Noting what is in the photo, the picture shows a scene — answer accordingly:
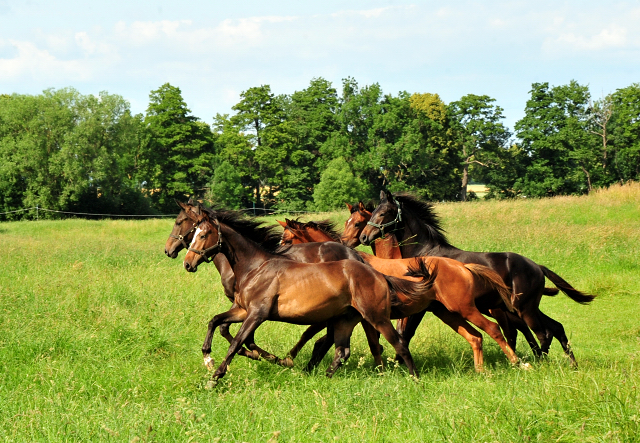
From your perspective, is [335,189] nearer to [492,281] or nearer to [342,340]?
[492,281]

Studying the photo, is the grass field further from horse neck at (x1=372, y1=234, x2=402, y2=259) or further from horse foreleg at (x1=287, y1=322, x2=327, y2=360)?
horse neck at (x1=372, y1=234, x2=402, y2=259)

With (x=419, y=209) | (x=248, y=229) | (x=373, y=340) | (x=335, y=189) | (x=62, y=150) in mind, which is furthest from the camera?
(x=335, y=189)

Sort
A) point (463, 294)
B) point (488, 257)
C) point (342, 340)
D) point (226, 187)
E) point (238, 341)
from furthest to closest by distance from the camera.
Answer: point (226, 187)
point (488, 257)
point (463, 294)
point (342, 340)
point (238, 341)

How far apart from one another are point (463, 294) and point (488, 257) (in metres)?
1.29

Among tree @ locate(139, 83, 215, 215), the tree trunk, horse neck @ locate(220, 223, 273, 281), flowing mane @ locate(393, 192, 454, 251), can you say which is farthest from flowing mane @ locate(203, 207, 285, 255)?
the tree trunk

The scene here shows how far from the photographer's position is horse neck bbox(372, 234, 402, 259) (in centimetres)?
855

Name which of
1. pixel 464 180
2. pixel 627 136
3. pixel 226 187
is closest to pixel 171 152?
pixel 226 187

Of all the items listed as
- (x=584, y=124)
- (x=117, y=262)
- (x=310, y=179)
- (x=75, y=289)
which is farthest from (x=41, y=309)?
(x=584, y=124)

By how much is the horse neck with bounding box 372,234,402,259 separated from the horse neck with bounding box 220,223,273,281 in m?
2.41

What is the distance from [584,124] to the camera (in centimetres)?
4847

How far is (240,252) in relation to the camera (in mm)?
6586

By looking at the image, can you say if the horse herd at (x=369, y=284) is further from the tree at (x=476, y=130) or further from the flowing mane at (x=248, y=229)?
the tree at (x=476, y=130)

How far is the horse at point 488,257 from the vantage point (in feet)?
24.4

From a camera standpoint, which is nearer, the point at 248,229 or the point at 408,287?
the point at 408,287
